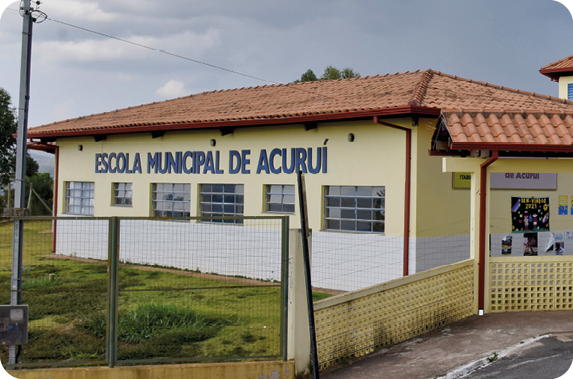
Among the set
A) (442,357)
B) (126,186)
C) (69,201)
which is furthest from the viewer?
(69,201)

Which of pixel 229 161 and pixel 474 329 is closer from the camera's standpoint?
pixel 474 329

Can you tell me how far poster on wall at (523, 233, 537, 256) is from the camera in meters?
9.89

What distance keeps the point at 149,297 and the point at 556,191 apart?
299 inches

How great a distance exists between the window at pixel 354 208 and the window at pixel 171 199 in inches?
179

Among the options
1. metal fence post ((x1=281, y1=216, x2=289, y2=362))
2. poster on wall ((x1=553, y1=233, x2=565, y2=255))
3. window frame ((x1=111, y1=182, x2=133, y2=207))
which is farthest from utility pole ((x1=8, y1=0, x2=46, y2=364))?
window frame ((x1=111, y1=182, x2=133, y2=207))

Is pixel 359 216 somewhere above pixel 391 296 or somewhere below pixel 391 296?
above

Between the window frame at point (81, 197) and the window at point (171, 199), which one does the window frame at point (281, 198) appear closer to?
the window at point (171, 199)

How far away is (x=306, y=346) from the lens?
269 inches

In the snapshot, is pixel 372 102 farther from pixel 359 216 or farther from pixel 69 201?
pixel 69 201

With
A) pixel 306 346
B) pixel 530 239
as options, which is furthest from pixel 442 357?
pixel 530 239

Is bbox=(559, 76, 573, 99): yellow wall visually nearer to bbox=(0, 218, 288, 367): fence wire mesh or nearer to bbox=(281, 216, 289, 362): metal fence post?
bbox=(0, 218, 288, 367): fence wire mesh

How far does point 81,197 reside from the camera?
19.3 m

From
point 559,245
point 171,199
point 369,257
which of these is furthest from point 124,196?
point 559,245

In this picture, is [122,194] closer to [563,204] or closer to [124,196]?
[124,196]
